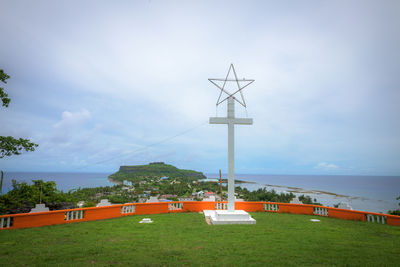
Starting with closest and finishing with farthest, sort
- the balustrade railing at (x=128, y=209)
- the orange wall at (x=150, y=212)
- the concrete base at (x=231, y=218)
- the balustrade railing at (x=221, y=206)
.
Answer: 1. the orange wall at (x=150, y=212)
2. the concrete base at (x=231, y=218)
3. the balustrade railing at (x=128, y=209)
4. the balustrade railing at (x=221, y=206)

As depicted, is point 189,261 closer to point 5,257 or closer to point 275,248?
point 275,248

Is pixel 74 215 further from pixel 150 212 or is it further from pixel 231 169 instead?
pixel 231 169

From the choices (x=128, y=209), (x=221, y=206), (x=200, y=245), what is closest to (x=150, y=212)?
(x=128, y=209)

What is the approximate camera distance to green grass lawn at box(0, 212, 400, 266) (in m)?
4.84

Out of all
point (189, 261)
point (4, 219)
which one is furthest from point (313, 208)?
point (4, 219)

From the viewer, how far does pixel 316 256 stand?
518cm

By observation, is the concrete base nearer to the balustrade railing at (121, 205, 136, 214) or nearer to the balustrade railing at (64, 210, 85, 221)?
the balustrade railing at (121, 205, 136, 214)

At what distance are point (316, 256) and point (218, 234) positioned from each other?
312 centimetres

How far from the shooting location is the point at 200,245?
6.11 m

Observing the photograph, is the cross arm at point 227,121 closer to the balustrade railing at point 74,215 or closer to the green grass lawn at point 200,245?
the green grass lawn at point 200,245

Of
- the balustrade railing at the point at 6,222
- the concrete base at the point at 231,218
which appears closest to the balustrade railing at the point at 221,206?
the concrete base at the point at 231,218

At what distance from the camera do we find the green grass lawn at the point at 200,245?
15.9ft

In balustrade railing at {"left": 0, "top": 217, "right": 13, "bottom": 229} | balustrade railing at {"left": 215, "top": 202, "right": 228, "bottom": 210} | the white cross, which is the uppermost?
the white cross

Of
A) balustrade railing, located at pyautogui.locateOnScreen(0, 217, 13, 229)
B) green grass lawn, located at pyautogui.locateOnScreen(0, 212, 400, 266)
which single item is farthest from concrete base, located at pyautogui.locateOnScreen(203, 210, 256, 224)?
balustrade railing, located at pyautogui.locateOnScreen(0, 217, 13, 229)
